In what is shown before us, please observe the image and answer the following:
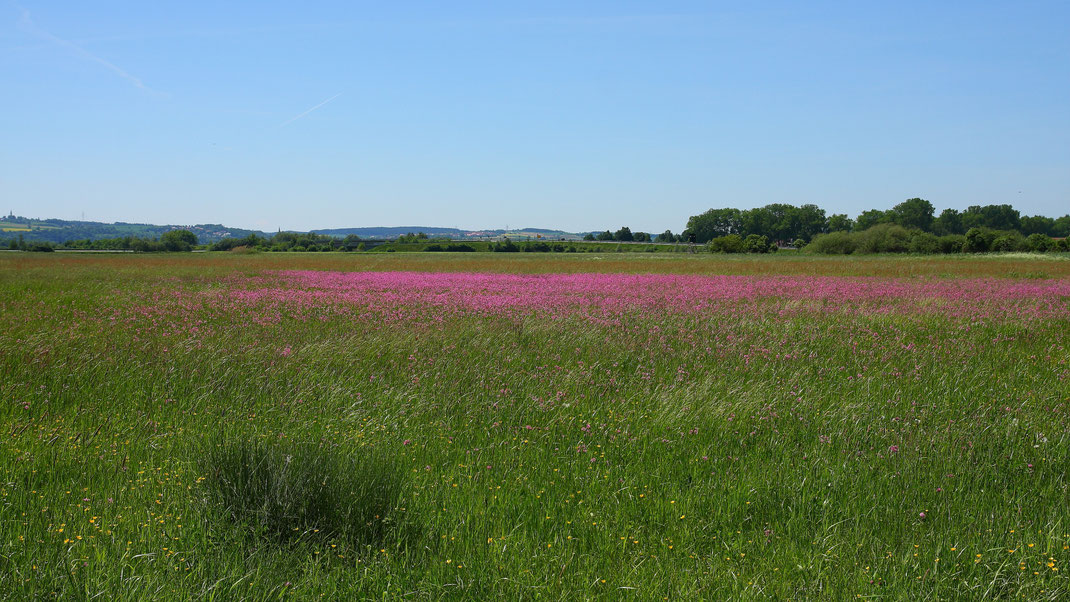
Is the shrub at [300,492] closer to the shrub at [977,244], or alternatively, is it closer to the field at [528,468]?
the field at [528,468]

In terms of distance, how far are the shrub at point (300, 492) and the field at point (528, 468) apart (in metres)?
0.02

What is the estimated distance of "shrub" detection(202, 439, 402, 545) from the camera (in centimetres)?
373

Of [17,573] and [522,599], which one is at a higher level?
[17,573]

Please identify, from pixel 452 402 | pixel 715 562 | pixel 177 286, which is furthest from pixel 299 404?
pixel 177 286

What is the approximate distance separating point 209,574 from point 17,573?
843 mm

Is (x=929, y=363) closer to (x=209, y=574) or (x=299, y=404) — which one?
(x=299, y=404)

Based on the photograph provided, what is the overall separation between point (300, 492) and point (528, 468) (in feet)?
5.76

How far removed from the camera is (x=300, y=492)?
12.5ft

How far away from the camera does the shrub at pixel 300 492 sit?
373 centimetres

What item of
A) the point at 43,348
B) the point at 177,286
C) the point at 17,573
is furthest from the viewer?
the point at 177,286

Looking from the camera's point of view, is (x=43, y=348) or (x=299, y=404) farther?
(x=43, y=348)

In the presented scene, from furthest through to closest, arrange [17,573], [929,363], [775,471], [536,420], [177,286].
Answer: [177,286], [929,363], [536,420], [775,471], [17,573]

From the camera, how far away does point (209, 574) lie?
3.25 m

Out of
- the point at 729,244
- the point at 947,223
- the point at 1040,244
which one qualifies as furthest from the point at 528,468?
the point at 947,223
